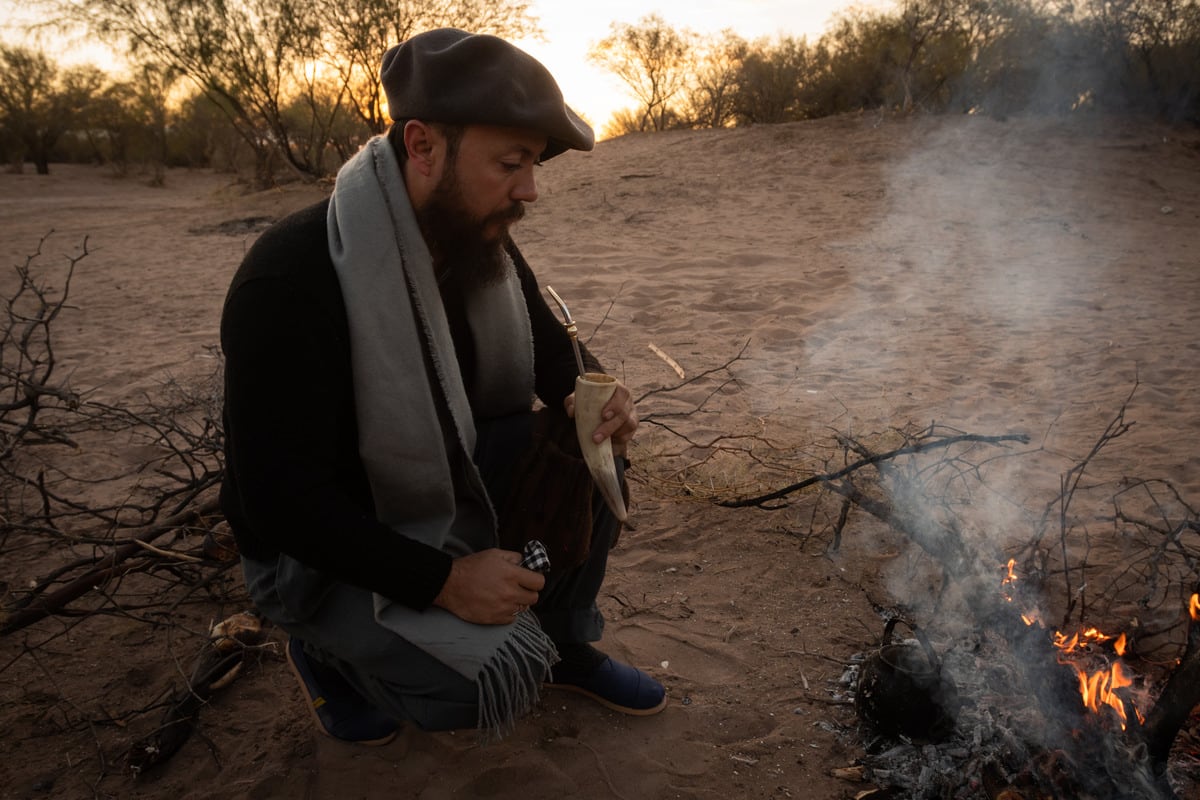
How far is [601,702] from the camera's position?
6.86ft

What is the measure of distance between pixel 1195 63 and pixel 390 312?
13530mm

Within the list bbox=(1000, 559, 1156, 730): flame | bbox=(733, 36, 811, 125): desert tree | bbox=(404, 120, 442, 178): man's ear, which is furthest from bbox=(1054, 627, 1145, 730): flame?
bbox=(733, 36, 811, 125): desert tree

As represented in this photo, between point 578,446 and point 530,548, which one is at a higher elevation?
point 578,446

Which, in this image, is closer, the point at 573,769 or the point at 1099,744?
the point at 1099,744

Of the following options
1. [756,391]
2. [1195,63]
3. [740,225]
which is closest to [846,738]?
[756,391]

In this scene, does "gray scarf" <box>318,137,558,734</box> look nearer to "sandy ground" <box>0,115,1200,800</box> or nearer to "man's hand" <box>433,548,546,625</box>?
"man's hand" <box>433,548,546,625</box>

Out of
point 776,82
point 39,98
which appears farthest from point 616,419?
point 39,98

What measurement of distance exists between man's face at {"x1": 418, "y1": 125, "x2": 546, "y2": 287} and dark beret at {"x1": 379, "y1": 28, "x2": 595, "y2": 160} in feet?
0.18

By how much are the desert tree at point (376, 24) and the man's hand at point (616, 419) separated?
15.0 m

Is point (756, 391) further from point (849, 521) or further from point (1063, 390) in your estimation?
point (1063, 390)

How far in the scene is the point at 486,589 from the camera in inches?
62.1

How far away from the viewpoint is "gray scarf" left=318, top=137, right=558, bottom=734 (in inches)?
62.1

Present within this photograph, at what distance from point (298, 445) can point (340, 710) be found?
33.6 inches

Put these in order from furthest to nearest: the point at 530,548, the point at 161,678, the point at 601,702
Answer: the point at 161,678, the point at 601,702, the point at 530,548
